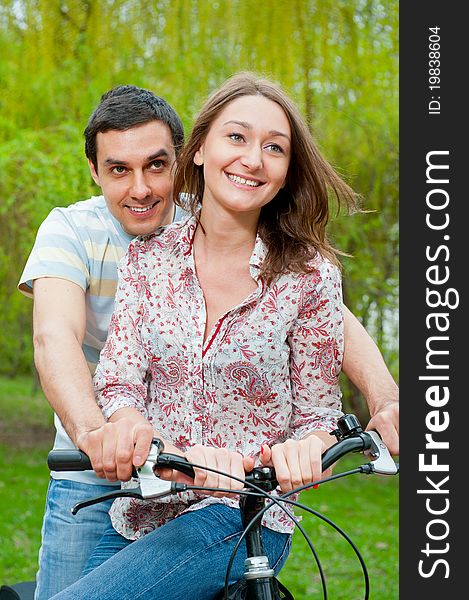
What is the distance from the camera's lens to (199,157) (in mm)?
2805

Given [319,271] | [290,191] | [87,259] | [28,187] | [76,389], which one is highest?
[28,187]

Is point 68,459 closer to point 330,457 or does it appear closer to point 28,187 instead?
point 330,457

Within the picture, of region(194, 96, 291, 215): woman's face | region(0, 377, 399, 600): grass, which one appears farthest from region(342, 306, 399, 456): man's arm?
region(0, 377, 399, 600): grass

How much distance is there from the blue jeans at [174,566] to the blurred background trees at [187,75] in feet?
20.3

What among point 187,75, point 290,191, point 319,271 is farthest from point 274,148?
point 187,75

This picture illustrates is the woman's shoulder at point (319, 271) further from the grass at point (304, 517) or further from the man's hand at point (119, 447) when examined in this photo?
the grass at point (304, 517)

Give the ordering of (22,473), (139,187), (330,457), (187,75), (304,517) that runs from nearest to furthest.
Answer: (330,457)
(139,187)
(187,75)
(304,517)
(22,473)

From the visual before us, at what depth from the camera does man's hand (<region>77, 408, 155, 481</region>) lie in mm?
2121

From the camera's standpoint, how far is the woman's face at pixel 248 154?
2.55 metres

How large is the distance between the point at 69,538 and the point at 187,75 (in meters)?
6.01

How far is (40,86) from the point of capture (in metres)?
8.98

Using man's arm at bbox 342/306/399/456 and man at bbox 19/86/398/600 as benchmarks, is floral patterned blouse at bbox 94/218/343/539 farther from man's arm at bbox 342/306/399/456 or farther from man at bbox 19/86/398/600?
man at bbox 19/86/398/600

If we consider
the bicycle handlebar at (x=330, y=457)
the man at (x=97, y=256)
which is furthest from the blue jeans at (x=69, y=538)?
the bicycle handlebar at (x=330, y=457)

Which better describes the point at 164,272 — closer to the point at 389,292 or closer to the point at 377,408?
the point at 377,408
